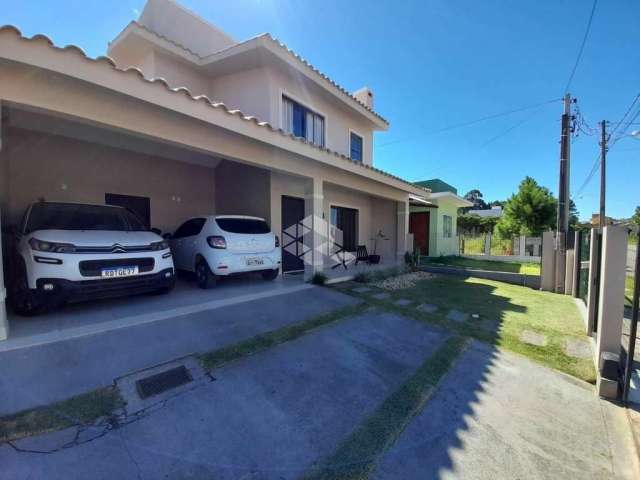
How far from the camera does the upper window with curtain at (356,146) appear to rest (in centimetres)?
1118

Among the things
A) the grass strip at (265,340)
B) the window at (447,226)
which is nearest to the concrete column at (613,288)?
the grass strip at (265,340)

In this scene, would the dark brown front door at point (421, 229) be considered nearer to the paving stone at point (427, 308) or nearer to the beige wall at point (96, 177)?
the paving stone at point (427, 308)

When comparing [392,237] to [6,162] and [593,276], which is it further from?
[6,162]

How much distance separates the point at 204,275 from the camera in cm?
571

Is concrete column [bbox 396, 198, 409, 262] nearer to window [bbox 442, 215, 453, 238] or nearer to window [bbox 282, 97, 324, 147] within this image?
window [bbox 282, 97, 324, 147]

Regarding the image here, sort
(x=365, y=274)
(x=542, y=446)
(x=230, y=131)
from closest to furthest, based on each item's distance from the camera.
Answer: (x=542, y=446), (x=230, y=131), (x=365, y=274)

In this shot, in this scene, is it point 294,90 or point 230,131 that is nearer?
point 230,131

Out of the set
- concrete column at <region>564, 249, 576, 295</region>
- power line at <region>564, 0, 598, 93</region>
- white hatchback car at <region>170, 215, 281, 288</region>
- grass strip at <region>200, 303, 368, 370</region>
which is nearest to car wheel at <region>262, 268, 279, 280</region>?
white hatchback car at <region>170, 215, 281, 288</region>

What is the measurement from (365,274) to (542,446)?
6034mm

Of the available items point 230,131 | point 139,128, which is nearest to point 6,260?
point 139,128

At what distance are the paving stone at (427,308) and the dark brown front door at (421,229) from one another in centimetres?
1057

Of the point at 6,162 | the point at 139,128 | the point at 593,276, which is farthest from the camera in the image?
the point at 6,162

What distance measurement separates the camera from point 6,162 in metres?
5.36

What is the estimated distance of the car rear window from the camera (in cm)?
566
